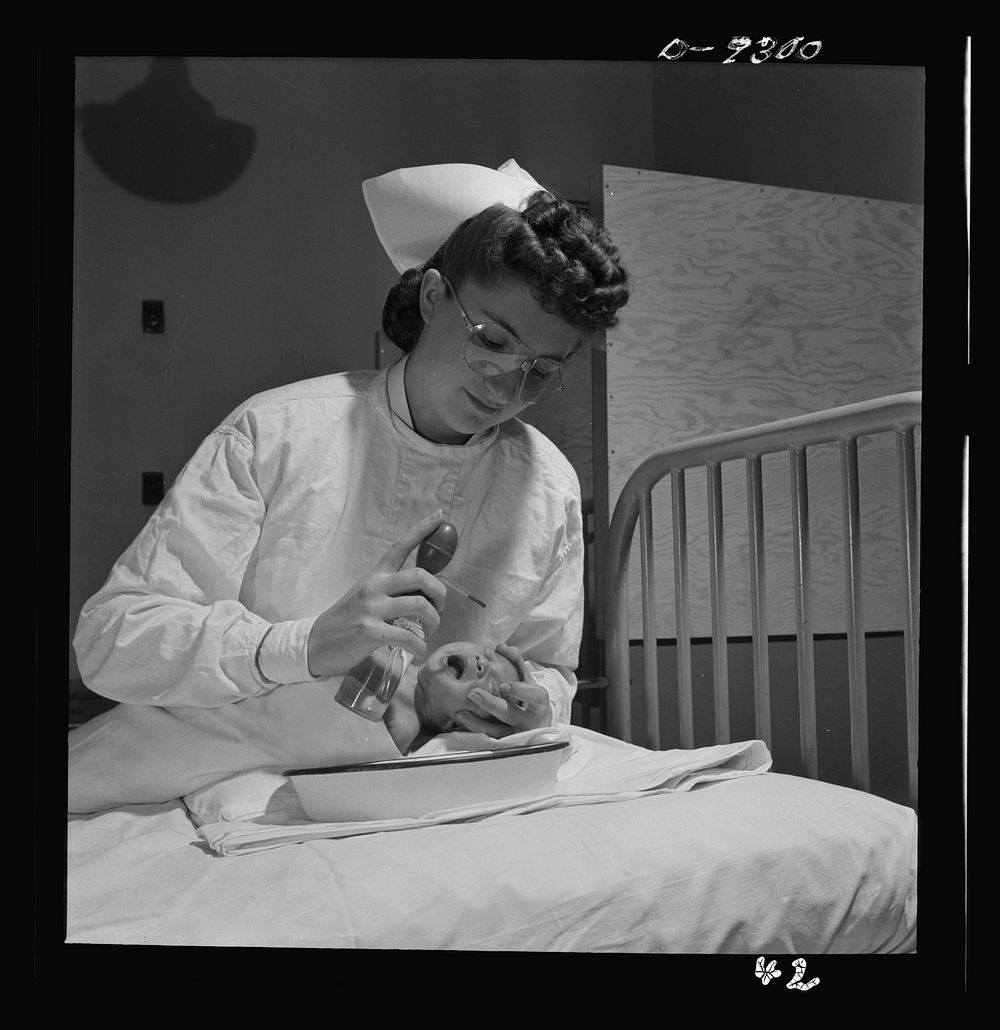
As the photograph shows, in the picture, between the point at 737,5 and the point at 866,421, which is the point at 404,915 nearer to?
the point at 866,421

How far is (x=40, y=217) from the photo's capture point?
1.02 metres

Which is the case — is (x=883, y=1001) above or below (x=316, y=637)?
below

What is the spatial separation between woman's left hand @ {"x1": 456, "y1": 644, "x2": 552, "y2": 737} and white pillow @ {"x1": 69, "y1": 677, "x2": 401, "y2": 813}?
0.30ft

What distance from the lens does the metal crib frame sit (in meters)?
1.04

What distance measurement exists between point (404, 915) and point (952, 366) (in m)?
0.78

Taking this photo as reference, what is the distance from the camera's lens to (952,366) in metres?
1.03

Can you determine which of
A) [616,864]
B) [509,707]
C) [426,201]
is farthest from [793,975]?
[426,201]

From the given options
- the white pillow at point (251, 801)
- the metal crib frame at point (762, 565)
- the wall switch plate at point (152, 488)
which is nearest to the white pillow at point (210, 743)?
the white pillow at point (251, 801)

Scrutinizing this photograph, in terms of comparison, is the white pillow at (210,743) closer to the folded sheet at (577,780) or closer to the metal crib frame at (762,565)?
the folded sheet at (577,780)

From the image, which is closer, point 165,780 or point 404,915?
point 404,915

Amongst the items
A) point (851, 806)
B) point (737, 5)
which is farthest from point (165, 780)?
point (737, 5)

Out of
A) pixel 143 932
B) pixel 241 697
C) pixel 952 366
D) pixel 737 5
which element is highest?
pixel 737 5

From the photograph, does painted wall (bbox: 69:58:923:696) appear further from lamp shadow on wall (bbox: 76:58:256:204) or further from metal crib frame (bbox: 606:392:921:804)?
metal crib frame (bbox: 606:392:921:804)

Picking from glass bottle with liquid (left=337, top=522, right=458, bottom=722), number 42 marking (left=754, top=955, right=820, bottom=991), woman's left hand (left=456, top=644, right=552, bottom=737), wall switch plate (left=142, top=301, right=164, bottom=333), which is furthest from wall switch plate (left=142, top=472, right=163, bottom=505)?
number 42 marking (left=754, top=955, right=820, bottom=991)
